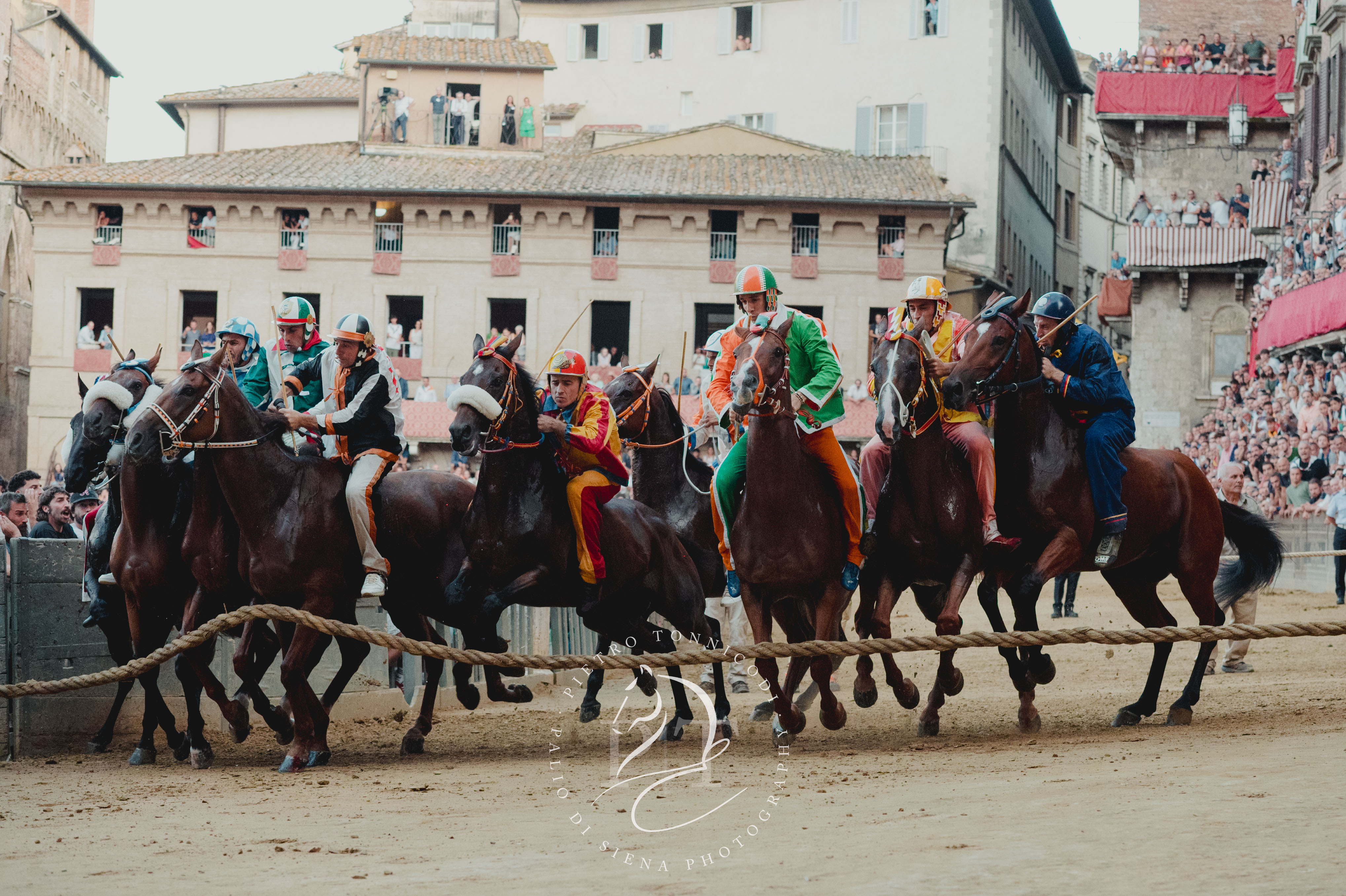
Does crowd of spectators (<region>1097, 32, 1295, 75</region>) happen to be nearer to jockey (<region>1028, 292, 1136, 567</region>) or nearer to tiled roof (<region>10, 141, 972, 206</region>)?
tiled roof (<region>10, 141, 972, 206</region>)

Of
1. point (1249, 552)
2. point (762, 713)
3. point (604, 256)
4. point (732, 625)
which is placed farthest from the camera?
point (604, 256)

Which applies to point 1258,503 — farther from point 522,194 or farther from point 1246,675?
point 522,194

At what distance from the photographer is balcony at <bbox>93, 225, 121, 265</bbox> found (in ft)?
144

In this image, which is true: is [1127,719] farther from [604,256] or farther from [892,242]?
[604,256]

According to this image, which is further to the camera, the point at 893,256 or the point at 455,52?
the point at 455,52

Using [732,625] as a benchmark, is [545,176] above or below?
Result: above

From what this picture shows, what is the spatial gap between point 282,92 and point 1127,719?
174 ft

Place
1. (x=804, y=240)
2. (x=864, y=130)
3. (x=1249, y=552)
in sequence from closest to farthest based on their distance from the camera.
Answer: (x=1249, y=552) < (x=804, y=240) < (x=864, y=130)

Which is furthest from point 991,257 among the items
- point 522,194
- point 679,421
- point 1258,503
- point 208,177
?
point 679,421

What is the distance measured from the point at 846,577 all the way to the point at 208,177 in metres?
37.6

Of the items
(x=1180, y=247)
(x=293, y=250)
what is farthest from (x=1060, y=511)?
(x=293, y=250)

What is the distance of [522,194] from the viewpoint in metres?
43.2

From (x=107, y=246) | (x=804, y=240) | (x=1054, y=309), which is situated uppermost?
(x=804, y=240)

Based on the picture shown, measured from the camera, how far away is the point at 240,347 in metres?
11.6
